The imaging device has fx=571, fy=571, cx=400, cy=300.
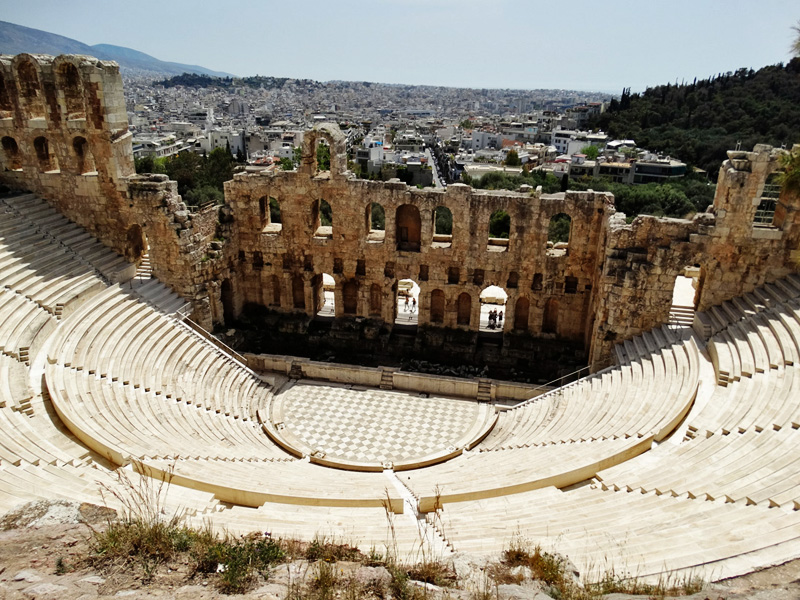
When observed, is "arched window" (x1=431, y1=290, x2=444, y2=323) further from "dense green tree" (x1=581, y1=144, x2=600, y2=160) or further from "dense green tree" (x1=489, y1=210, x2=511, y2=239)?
"dense green tree" (x1=581, y1=144, x2=600, y2=160)

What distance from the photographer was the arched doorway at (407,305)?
87.7ft

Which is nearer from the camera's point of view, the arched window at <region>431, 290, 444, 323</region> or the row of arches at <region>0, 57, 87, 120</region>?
the row of arches at <region>0, 57, 87, 120</region>

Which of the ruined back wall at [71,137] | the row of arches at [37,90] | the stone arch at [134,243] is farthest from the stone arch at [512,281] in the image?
the row of arches at [37,90]

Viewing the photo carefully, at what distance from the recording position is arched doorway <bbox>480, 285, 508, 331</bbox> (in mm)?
26312

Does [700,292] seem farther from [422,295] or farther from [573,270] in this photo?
[422,295]

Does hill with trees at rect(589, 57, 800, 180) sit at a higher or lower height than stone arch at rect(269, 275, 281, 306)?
higher

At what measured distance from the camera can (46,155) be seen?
24062 mm

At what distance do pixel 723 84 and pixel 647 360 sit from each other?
4148 inches

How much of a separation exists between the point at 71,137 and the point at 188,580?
2140 centimetres

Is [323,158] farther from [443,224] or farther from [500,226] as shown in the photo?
[500,226]

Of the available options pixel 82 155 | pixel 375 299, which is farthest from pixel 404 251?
pixel 82 155

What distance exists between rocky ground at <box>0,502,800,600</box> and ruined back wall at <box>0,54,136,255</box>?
18043 millimetres

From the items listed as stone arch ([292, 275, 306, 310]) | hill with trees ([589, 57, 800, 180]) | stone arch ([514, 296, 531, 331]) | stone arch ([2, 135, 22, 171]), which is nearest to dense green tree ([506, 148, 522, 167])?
hill with trees ([589, 57, 800, 180])

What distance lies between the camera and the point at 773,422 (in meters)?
13.7
